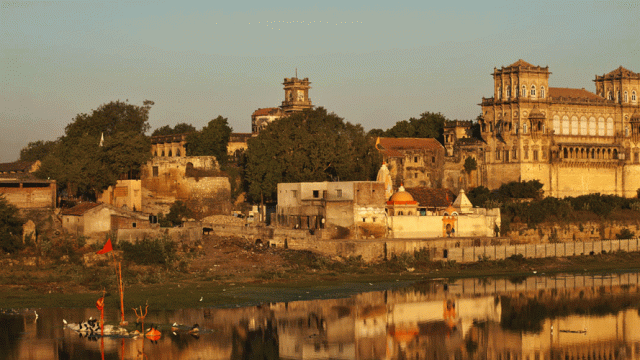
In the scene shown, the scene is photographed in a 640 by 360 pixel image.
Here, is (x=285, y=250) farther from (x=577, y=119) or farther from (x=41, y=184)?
(x=577, y=119)

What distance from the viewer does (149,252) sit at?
47688 mm

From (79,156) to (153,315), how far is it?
24.9 m

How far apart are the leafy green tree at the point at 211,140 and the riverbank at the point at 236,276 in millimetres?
21662

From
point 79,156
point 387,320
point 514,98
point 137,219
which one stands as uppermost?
point 514,98

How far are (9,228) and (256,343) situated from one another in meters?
18.3

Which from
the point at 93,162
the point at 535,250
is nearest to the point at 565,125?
the point at 535,250

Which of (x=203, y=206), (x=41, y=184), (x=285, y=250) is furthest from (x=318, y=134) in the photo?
(x=41, y=184)

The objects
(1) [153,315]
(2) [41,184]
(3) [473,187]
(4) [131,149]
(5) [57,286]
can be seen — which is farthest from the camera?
(3) [473,187]

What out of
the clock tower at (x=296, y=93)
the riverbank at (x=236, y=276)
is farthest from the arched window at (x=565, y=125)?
the riverbank at (x=236, y=276)

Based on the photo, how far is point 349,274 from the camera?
48844 millimetres

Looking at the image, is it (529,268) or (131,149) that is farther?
(131,149)

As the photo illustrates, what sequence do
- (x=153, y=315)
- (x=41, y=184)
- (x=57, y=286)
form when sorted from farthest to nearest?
(x=41, y=184)
(x=57, y=286)
(x=153, y=315)

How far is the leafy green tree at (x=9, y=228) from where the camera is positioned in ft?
154

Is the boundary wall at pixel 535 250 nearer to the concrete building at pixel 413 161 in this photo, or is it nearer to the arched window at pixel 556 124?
the concrete building at pixel 413 161
